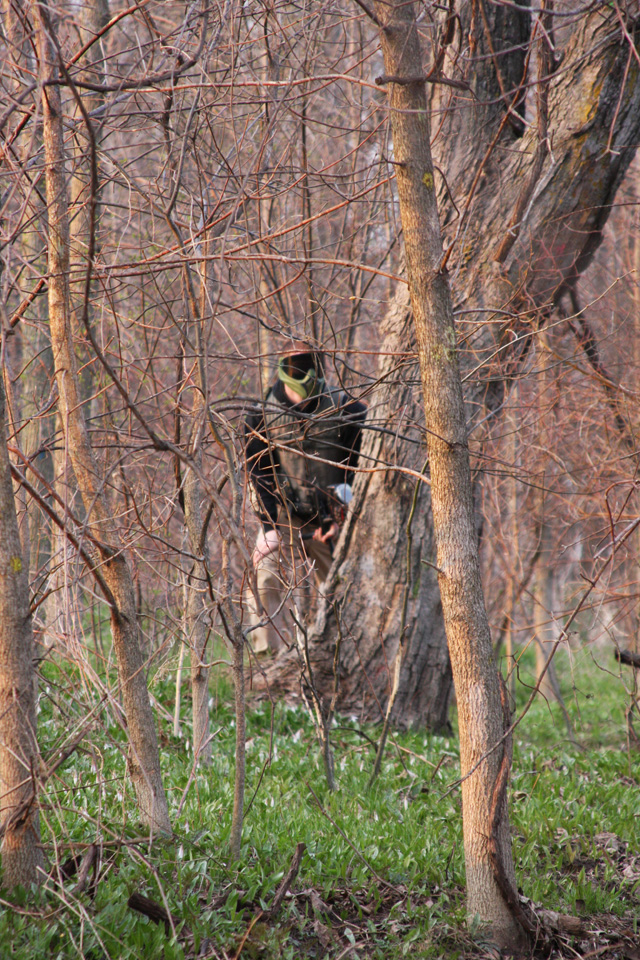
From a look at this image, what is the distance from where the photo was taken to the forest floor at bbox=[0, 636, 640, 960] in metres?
2.73

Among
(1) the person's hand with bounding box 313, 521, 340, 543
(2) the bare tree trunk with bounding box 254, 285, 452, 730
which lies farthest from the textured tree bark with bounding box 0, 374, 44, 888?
(1) the person's hand with bounding box 313, 521, 340, 543

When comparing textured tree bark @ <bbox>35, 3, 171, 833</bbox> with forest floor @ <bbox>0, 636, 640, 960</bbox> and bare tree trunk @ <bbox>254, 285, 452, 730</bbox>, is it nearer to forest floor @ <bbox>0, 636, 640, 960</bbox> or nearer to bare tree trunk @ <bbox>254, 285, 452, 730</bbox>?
forest floor @ <bbox>0, 636, 640, 960</bbox>

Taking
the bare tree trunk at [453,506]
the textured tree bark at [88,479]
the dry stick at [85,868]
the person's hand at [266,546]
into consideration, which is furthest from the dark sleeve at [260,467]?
the dry stick at [85,868]

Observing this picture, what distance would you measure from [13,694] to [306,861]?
168cm

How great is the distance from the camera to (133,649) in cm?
316

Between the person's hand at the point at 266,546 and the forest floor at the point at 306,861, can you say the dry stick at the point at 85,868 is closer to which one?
the forest floor at the point at 306,861

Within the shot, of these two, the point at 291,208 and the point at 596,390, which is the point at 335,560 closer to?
the point at 596,390

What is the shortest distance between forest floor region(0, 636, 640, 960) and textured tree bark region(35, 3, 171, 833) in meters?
0.16

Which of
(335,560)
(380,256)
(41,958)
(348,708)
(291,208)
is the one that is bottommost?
(348,708)

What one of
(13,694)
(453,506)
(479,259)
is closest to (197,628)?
(13,694)

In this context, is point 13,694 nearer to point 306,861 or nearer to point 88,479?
point 88,479

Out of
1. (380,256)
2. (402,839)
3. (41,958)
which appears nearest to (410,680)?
(402,839)

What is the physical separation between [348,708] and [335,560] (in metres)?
1.18

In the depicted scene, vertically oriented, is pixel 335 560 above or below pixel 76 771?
above
